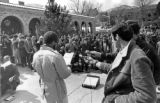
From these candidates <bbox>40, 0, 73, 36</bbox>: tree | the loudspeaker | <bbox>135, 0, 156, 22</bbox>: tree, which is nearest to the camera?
the loudspeaker

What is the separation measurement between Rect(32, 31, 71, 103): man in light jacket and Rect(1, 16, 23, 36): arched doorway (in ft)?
48.0

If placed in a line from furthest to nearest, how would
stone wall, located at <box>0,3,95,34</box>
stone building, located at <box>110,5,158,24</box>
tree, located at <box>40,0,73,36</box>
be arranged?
stone building, located at <box>110,5,158,24</box>, stone wall, located at <box>0,3,95,34</box>, tree, located at <box>40,0,73,36</box>

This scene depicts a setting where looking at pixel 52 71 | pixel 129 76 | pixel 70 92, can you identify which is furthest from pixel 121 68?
pixel 70 92

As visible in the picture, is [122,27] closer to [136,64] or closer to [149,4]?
[136,64]

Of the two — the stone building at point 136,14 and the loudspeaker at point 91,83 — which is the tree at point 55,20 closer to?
the loudspeaker at point 91,83

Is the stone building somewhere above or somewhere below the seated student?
above

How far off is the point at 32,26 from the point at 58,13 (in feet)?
23.3

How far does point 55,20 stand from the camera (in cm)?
1186

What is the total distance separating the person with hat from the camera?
101 centimetres

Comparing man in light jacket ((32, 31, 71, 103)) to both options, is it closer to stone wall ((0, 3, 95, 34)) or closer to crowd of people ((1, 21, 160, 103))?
crowd of people ((1, 21, 160, 103))

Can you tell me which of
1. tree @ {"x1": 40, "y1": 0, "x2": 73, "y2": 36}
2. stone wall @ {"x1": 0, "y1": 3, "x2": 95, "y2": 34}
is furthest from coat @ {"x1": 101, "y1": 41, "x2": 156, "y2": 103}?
stone wall @ {"x1": 0, "y1": 3, "x2": 95, "y2": 34}

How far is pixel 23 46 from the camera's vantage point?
7168 mm

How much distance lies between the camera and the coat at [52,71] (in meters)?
2.26

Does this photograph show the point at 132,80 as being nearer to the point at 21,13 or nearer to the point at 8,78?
the point at 8,78
